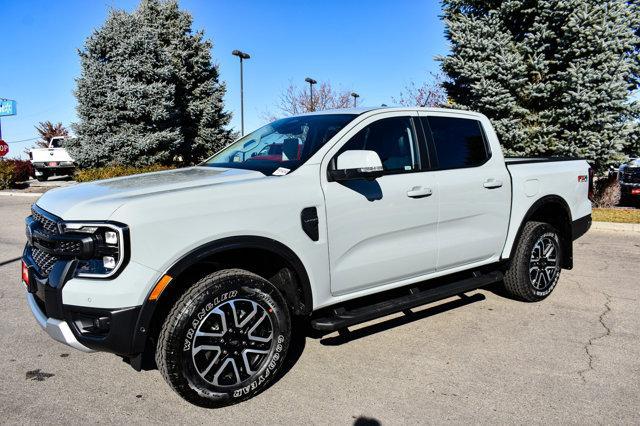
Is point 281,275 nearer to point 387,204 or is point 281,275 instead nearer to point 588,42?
point 387,204

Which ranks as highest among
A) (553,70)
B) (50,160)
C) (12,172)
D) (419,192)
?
(553,70)

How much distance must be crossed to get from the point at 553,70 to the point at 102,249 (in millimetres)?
11517

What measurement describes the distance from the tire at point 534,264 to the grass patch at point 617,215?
5.78 metres

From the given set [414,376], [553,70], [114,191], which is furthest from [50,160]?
[414,376]

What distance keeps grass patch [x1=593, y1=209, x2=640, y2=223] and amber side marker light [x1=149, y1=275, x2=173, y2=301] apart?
952cm

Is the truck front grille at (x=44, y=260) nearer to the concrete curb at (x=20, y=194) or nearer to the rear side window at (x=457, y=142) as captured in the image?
the rear side window at (x=457, y=142)

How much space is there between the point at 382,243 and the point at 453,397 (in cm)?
113

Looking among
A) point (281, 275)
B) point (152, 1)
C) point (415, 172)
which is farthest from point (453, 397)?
point (152, 1)

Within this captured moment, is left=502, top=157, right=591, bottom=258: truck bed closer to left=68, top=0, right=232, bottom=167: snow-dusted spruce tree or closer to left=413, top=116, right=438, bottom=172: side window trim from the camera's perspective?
left=413, top=116, right=438, bottom=172: side window trim

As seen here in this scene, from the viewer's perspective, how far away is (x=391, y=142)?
12.6 feet

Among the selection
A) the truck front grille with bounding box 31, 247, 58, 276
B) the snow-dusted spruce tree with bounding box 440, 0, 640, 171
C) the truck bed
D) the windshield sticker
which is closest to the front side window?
the windshield sticker

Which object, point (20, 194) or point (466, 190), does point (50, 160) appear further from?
point (466, 190)

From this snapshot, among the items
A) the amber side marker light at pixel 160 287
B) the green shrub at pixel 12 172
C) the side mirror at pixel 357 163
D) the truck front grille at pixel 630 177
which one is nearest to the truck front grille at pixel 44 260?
the amber side marker light at pixel 160 287

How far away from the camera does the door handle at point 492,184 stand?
4.22 m
